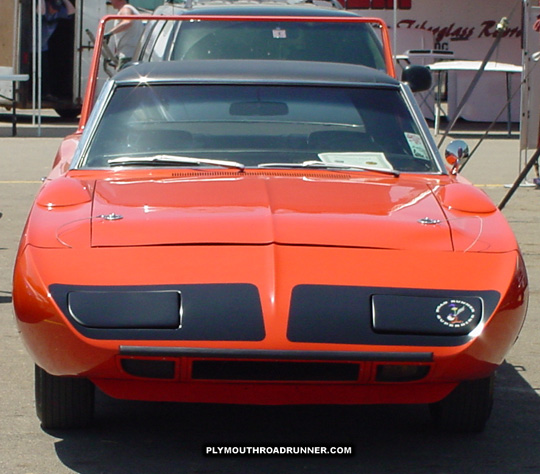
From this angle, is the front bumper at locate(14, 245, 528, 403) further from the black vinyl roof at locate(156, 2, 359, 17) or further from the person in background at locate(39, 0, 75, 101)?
the person in background at locate(39, 0, 75, 101)

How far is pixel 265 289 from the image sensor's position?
350 cm

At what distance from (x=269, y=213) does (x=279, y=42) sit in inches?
202

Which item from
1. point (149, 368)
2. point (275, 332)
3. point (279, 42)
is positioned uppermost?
point (279, 42)

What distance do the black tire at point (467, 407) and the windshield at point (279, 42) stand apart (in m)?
5.02

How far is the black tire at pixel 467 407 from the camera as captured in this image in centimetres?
397

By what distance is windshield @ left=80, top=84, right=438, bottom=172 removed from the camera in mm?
4734

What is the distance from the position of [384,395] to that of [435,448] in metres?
0.45

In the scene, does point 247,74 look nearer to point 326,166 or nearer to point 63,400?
point 326,166

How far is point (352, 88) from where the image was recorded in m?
5.06

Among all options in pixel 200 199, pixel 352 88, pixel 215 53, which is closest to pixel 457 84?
pixel 215 53

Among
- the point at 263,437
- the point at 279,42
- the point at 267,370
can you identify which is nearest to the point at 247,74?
the point at 263,437

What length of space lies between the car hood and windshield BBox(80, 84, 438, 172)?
0.90 feet

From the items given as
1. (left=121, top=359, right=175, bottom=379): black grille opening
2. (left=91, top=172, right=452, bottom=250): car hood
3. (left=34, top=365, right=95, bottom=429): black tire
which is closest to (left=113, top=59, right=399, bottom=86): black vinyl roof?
(left=91, top=172, right=452, bottom=250): car hood

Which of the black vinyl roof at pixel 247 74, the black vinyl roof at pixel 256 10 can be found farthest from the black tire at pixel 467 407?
the black vinyl roof at pixel 256 10
